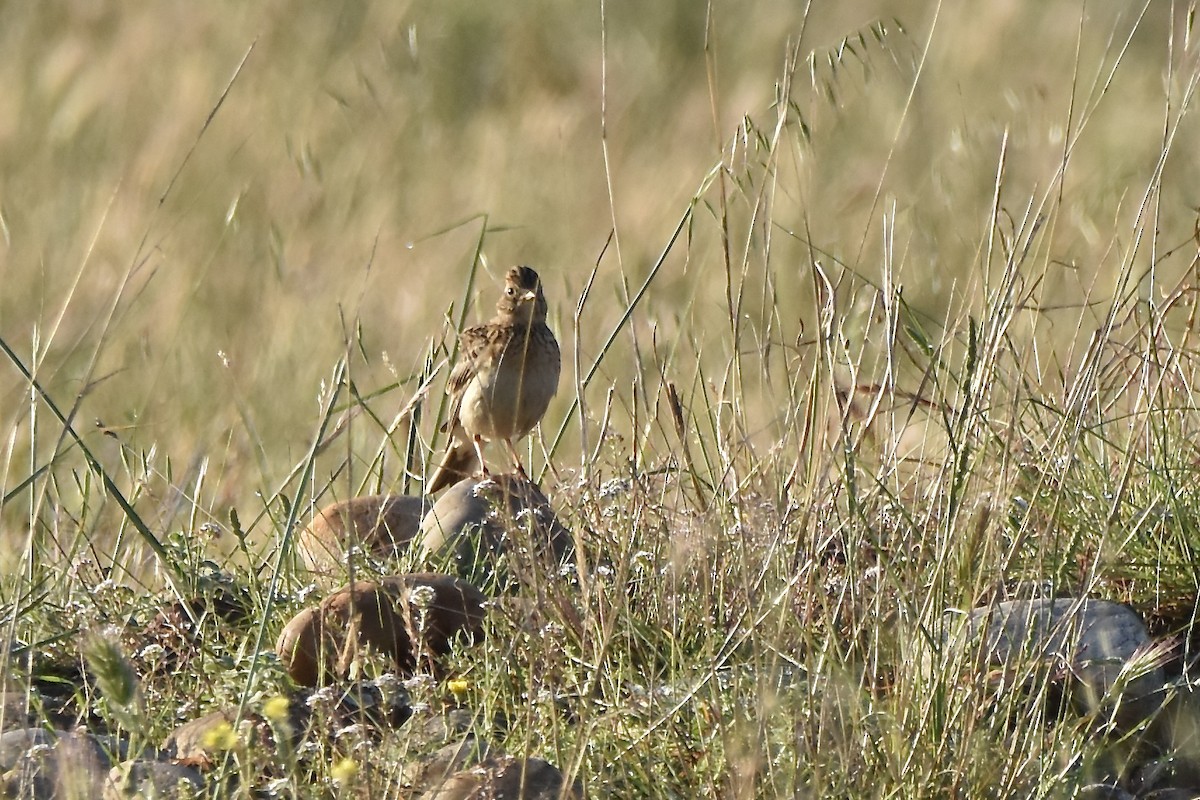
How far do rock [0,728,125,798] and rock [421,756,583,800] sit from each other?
0.42 m

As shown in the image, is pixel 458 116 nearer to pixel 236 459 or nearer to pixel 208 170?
pixel 208 170

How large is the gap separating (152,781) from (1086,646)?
135 centimetres

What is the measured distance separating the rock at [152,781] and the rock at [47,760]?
3cm

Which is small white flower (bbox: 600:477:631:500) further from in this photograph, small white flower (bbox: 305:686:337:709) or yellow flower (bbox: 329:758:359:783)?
yellow flower (bbox: 329:758:359:783)

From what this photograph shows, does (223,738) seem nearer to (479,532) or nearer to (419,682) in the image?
(419,682)

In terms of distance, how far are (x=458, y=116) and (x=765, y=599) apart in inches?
305

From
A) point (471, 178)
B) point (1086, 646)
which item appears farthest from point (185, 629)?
point (471, 178)

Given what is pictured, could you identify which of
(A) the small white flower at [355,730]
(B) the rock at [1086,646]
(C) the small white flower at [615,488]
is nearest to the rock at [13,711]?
(A) the small white flower at [355,730]

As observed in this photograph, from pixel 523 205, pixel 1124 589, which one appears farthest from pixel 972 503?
pixel 523 205

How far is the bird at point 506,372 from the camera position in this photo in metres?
5.04

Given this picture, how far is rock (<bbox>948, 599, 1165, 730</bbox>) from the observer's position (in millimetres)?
2557

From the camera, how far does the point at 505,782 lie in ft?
7.62

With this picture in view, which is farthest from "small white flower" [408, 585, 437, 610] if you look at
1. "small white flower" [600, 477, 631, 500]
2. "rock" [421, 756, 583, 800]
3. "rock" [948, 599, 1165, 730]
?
"rock" [948, 599, 1165, 730]

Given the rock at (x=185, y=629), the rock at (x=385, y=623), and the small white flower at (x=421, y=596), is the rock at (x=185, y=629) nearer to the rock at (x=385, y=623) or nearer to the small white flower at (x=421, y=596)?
the rock at (x=385, y=623)
